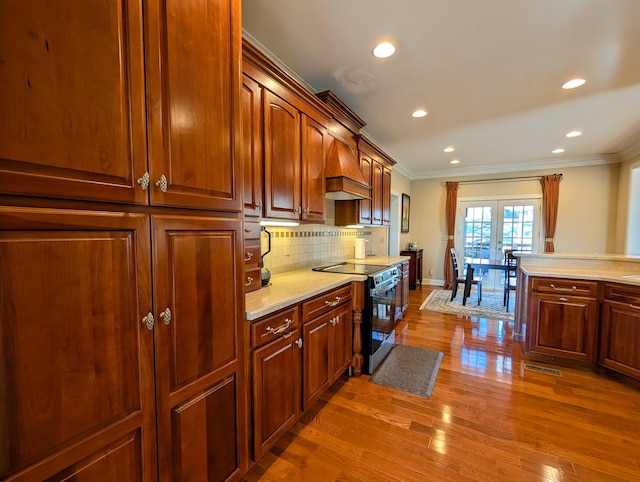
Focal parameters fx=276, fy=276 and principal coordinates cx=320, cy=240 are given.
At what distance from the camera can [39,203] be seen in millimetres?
698

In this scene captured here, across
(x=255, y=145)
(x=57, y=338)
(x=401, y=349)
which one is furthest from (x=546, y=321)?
(x=57, y=338)

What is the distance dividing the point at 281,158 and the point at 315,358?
1.44 m

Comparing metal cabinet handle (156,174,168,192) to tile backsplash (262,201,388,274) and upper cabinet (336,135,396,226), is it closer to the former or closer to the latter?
tile backsplash (262,201,388,274)

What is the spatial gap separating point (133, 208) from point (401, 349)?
2949 millimetres

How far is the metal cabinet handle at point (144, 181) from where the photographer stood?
890 millimetres

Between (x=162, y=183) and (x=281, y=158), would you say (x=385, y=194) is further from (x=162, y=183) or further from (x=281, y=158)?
(x=162, y=183)

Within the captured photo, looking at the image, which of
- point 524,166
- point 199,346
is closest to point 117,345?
point 199,346

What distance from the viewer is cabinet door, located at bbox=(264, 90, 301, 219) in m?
1.88

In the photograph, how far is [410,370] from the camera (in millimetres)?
2611

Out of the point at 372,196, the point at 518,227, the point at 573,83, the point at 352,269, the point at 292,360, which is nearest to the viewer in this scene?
the point at 292,360

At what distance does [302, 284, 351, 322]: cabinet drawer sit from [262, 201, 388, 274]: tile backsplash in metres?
0.66

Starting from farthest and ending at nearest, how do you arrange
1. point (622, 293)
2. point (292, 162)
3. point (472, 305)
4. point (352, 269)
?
1. point (472, 305)
2. point (352, 269)
3. point (622, 293)
4. point (292, 162)

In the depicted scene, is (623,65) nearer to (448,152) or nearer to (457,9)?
(457,9)

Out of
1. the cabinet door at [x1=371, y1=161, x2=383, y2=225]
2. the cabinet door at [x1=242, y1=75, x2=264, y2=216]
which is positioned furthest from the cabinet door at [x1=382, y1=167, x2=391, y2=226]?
the cabinet door at [x1=242, y1=75, x2=264, y2=216]
